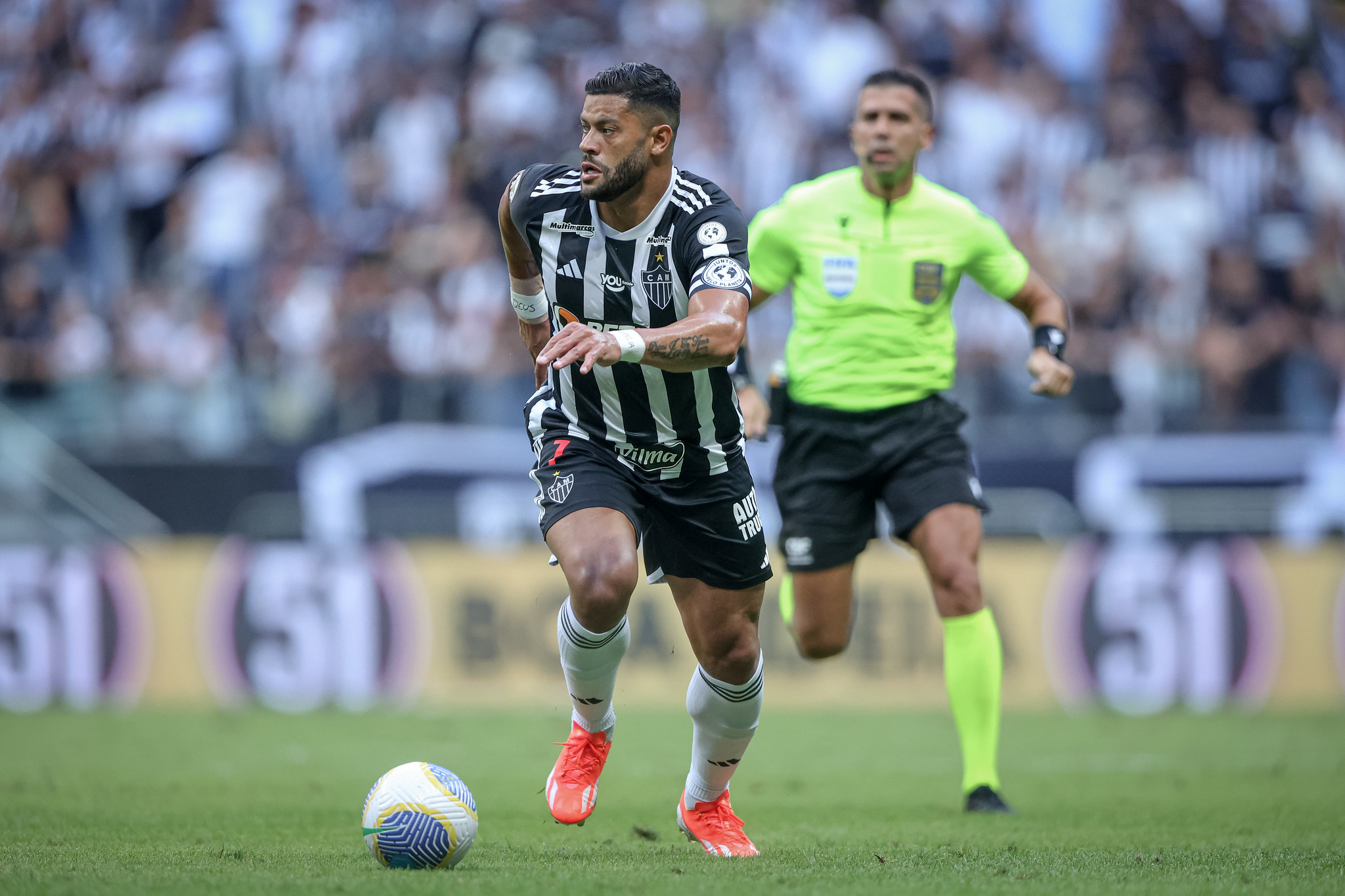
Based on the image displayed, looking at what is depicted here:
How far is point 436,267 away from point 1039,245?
5.52 m

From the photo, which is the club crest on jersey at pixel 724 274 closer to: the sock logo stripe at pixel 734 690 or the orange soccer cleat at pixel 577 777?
the sock logo stripe at pixel 734 690

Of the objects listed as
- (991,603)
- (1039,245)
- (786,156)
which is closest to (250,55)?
(786,156)

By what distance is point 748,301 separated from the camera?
5.09 meters

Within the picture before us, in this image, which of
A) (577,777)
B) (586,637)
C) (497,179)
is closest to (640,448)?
(586,637)

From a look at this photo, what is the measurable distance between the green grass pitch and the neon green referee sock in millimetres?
302

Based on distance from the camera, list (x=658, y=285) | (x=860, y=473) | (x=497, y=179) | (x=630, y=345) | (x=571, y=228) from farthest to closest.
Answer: (x=497, y=179) → (x=860, y=473) → (x=571, y=228) → (x=658, y=285) → (x=630, y=345)

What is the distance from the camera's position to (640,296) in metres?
5.31

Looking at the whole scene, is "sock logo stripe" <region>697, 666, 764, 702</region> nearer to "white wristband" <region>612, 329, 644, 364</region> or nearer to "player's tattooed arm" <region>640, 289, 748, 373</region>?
"player's tattooed arm" <region>640, 289, 748, 373</region>

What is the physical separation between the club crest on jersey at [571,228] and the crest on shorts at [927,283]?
2.33 metres

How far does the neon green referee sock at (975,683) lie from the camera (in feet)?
22.0

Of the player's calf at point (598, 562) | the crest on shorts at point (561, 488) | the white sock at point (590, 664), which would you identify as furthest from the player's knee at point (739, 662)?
the crest on shorts at point (561, 488)

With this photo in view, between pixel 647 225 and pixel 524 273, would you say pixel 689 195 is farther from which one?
pixel 524 273

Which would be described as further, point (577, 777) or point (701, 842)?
point (701, 842)

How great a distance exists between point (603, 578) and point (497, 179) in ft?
33.1
